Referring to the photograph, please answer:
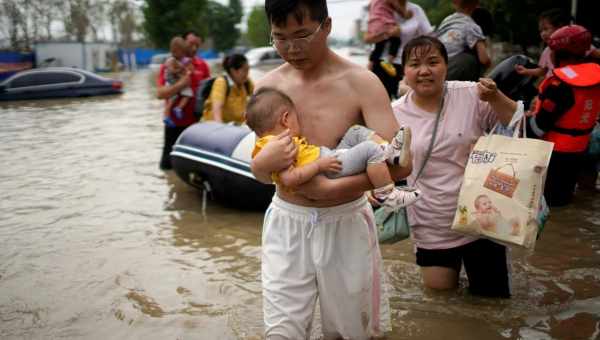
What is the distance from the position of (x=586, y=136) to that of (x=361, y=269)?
3.87 metres

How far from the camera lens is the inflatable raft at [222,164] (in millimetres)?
6324

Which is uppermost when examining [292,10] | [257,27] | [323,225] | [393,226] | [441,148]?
[257,27]

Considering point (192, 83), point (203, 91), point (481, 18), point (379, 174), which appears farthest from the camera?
point (192, 83)

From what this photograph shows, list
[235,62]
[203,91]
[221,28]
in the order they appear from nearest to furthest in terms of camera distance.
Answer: [235,62] → [203,91] → [221,28]

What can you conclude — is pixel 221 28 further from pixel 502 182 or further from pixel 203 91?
pixel 502 182

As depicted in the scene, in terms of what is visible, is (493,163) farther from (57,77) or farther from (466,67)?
(57,77)

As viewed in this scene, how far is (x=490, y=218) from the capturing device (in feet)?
11.1

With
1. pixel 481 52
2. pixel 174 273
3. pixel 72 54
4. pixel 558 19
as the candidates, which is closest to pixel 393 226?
pixel 174 273

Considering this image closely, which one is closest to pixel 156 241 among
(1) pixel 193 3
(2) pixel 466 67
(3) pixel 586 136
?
(2) pixel 466 67

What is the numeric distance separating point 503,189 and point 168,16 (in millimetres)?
42406

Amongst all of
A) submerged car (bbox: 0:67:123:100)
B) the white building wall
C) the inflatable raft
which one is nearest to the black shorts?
the inflatable raft

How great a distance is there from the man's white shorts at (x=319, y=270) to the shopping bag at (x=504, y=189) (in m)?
A: 0.92

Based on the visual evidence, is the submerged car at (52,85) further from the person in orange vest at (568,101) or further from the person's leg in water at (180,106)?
the person in orange vest at (568,101)

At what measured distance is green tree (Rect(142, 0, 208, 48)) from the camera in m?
42.9
